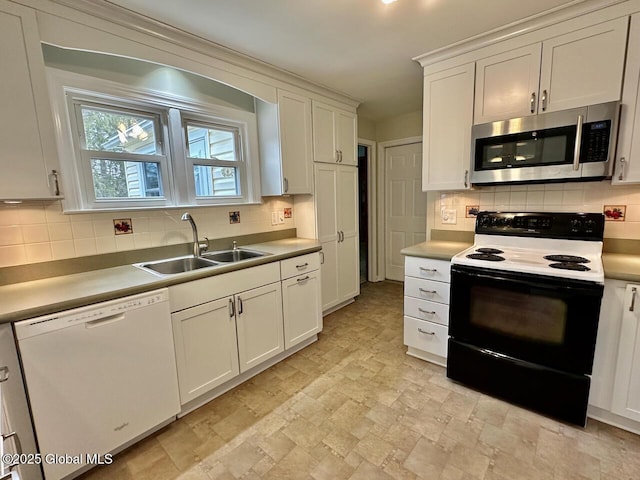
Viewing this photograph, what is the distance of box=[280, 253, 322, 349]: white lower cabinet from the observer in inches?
95.3

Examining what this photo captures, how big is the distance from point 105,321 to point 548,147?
2.79 m

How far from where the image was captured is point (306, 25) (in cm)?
191

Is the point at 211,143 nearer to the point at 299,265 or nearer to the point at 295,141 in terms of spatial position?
the point at 295,141

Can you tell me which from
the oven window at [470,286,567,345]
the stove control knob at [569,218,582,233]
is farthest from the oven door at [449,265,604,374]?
the stove control knob at [569,218,582,233]

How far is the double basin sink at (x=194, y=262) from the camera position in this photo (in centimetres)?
212

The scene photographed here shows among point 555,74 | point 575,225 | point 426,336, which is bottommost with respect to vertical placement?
point 426,336

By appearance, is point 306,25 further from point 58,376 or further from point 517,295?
point 58,376

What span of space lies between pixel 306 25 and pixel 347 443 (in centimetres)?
253

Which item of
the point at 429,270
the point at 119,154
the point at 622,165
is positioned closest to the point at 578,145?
the point at 622,165

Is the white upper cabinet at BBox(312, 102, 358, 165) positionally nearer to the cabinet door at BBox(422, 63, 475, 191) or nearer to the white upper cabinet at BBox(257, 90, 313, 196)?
the white upper cabinet at BBox(257, 90, 313, 196)

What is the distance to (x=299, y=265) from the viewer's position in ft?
8.20

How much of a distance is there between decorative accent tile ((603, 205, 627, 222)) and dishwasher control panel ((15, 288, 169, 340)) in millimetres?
2859

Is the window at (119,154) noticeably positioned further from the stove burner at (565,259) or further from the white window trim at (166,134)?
the stove burner at (565,259)

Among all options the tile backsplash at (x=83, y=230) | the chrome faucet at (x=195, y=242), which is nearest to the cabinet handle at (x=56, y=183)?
the tile backsplash at (x=83, y=230)
